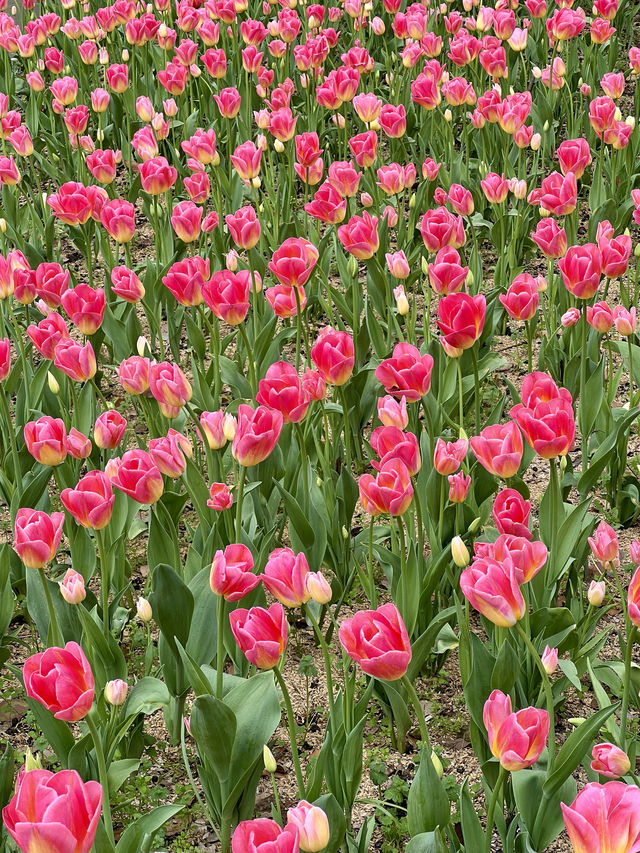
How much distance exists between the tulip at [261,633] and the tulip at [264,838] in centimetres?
34

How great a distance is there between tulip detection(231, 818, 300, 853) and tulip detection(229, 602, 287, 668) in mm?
341

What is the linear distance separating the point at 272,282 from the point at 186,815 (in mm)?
2323

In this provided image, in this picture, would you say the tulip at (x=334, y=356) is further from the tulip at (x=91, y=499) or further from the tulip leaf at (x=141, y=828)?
the tulip leaf at (x=141, y=828)

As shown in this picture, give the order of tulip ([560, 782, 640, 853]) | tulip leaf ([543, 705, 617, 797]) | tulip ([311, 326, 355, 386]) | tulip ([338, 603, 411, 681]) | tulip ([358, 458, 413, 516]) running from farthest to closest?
tulip ([311, 326, 355, 386]), tulip ([358, 458, 413, 516]), tulip leaf ([543, 705, 617, 797]), tulip ([338, 603, 411, 681]), tulip ([560, 782, 640, 853])

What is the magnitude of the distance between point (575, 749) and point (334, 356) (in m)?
1.02

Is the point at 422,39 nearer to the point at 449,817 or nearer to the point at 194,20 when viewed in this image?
Answer: the point at 194,20

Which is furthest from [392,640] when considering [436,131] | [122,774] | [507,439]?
[436,131]

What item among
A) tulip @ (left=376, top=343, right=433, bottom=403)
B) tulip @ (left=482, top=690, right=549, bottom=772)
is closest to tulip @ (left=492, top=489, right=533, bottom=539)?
tulip @ (left=482, top=690, right=549, bottom=772)

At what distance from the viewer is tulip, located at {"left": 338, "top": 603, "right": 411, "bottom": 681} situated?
1.44 m

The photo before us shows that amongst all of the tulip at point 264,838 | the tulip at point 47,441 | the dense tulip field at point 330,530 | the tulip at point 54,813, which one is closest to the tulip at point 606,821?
the dense tulip field at point 330,530

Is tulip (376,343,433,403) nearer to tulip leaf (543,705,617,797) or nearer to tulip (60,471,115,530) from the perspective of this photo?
tulip (60,471,115,530)

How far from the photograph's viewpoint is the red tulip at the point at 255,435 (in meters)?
1.86

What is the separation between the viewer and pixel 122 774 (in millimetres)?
1892

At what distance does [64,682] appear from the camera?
151cm
